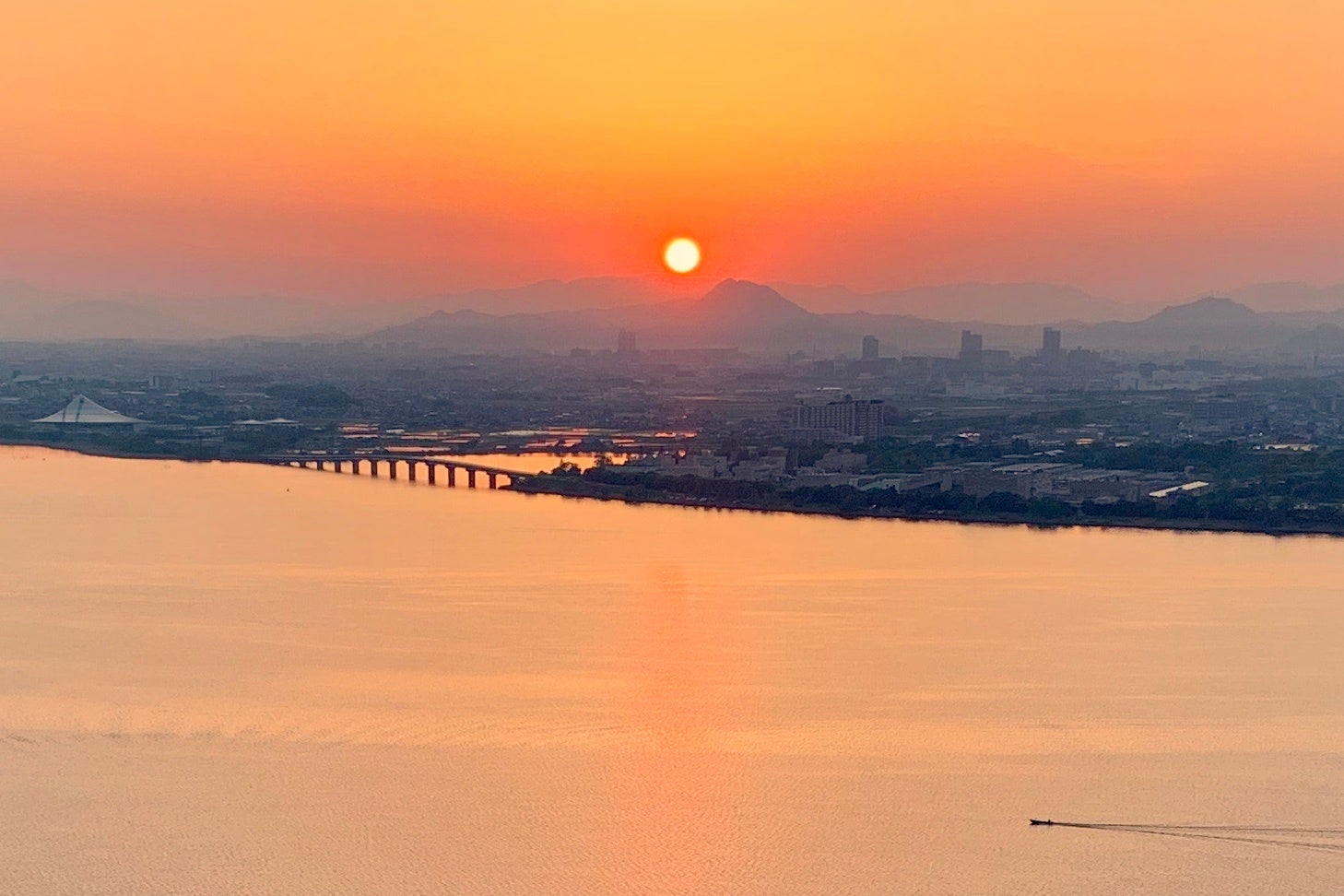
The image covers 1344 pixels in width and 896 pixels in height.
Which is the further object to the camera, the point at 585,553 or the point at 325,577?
the point at 585,553

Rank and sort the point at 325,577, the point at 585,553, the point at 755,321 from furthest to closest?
the point at 755,321
the point at 585,553
the point at 325,577

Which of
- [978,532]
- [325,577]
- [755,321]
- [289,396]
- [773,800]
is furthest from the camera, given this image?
[755,321]

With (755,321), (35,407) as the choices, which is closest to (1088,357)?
(755,321)

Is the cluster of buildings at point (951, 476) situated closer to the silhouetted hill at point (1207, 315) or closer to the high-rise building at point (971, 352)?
the high-rise building at point (971, 352)

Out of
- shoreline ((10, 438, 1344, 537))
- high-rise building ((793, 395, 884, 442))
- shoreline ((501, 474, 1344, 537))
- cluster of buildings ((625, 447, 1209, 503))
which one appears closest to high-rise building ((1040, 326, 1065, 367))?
high-rise building ((793, 395, 884, 442))

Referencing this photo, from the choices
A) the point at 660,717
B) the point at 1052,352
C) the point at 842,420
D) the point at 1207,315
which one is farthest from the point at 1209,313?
the point at 660,717

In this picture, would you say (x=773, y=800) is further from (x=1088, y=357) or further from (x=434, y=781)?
(x=1088, y=357)
